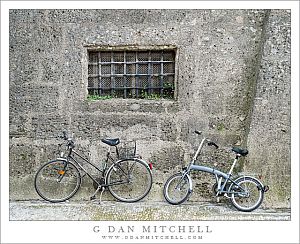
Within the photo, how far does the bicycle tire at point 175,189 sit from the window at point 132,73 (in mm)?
1179

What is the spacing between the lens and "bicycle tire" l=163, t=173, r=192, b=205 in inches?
231

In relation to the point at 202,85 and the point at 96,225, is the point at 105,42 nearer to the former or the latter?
the point at 202,85

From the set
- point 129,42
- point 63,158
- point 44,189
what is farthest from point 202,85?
point 44,189

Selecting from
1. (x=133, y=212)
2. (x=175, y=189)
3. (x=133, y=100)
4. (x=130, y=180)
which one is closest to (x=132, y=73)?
(x=133, y=100)

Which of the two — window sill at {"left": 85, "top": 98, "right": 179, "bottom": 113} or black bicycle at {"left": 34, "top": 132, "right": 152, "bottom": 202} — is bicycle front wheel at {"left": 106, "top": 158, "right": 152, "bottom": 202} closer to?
black bicycle at {"left": 34, "top": 132, "right": 152, "bottom": 202}

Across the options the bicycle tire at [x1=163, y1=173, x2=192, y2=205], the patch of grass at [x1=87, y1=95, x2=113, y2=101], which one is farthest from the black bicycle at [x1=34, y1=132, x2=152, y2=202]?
the patch of grass at [x1=87, y1=95, x2=113, y2=101]

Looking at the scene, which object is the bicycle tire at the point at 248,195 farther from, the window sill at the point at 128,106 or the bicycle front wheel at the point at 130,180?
the window sill at the point at 128,106

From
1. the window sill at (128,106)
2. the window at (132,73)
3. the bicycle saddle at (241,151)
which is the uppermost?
the window at (132,73)

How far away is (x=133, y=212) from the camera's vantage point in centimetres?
552

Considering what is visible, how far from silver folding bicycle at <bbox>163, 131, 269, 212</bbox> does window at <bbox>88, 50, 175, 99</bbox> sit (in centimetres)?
91

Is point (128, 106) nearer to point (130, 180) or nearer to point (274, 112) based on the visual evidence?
point (130, 180)

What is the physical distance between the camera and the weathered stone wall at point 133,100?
240 inches

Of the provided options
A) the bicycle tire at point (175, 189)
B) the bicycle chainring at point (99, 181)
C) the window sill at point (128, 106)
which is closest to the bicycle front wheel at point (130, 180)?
the bicycle chainring at point (99, 181)

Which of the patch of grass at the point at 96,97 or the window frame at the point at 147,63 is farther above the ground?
the window frame at the point at 147,63
